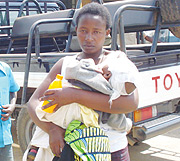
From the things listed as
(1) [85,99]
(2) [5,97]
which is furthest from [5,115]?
(1) [85,99]

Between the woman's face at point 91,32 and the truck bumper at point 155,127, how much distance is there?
56.9 inches

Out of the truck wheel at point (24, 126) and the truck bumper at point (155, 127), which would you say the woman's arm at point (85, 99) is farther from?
the truck wheel at point (24, 126)

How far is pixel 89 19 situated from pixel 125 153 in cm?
76

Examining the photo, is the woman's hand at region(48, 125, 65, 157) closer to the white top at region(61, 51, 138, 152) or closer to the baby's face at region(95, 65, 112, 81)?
the white top at region(61, 51, 138, 152)

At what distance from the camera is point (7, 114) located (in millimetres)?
2504

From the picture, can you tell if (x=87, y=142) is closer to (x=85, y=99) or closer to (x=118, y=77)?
(x=85, y=99)

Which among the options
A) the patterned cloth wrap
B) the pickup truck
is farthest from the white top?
the pickup truck

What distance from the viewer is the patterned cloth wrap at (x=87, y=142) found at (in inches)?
60.1

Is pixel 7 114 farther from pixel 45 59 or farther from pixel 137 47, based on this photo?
pixel 137 47

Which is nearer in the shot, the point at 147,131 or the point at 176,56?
the point at 147,131

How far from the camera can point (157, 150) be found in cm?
447

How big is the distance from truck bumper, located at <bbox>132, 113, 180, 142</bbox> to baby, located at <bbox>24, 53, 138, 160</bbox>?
1.41 metres

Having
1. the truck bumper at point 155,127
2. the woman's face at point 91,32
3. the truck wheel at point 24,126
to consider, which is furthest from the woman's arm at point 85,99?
the truck wheel at point 24,126

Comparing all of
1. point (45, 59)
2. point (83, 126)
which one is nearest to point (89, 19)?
point (83, 126)
